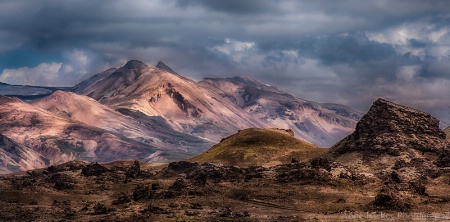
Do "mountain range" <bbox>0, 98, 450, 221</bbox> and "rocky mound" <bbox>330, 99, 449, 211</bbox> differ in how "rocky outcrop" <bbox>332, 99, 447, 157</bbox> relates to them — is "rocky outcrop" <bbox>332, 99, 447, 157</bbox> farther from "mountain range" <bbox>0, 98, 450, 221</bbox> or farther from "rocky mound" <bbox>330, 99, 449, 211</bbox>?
"mountain range" <bbox>0, 98, 450, 221</bbox>

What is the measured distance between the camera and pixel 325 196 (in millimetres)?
118438

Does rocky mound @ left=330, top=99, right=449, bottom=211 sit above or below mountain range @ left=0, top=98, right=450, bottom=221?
above

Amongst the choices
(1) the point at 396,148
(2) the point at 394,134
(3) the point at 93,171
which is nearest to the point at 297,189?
(1) the point at 396,148

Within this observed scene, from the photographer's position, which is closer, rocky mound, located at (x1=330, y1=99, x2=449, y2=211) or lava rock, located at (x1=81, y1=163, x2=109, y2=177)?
rocky mound, located at (x1=330, y1=99, x2=449, y2=211)

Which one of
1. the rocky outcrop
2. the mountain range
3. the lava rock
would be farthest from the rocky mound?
the lava rock

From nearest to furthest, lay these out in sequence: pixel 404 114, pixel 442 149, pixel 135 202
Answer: pixel 135 202, pixel 442 149, pixel 404 114

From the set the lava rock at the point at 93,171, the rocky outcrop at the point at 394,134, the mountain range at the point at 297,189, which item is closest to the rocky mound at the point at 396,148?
the rocky outcrop at the point at 394,134

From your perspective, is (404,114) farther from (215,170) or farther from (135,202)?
(135,202)

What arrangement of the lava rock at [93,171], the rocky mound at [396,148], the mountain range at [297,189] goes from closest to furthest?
1. the mountain range at [297,189]
2. the rocky mound at [396,148]
3. the lava rock at [93,171]

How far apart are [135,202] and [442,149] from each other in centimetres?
9473

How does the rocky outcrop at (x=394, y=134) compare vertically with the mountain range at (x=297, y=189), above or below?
above

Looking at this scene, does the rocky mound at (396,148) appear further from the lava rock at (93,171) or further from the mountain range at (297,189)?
the lava rock at (93,171)

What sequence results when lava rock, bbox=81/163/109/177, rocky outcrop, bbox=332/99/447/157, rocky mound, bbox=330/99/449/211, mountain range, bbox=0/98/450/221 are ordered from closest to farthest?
mountain range, bbox=0/98/450/221, rocky mound, bbox=330/99/449/211, rocky outcrop, bbox=332/99/447/157, lava rock, bbox=81/163/109/177

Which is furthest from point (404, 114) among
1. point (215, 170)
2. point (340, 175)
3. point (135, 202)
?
point (135, 202)
